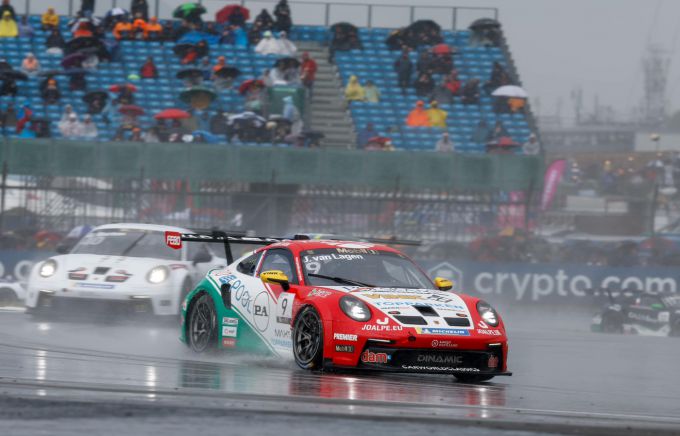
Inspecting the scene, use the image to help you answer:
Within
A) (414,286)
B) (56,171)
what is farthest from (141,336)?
(56,171)

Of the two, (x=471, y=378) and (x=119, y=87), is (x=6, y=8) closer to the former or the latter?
(x=119, y=87)

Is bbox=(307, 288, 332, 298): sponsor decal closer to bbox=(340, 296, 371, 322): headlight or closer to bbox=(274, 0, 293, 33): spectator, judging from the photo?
bbox=(340, 296, 371, 322): headlight

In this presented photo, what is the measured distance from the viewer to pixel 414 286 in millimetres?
10227

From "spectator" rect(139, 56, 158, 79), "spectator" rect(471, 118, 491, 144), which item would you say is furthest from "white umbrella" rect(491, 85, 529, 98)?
"spectator" rect(139, 56, 158, 79)

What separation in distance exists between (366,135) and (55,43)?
26.5 feet

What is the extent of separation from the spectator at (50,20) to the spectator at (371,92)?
7.71 metres

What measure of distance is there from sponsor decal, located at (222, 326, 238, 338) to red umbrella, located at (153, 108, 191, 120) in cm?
1618

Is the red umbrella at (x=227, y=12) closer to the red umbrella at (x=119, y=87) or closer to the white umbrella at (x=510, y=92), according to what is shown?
the red umbrella at (x=119, y=87)

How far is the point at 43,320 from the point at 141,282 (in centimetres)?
148

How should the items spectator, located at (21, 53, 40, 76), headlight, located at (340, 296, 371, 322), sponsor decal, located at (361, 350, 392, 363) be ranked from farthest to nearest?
spectator, located at (21, 53, 40, 76), headlight, located at (340, 296, 371, 322), sponsor decal, located at (361, 350, 392, 363)

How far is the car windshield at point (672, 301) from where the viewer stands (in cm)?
2114

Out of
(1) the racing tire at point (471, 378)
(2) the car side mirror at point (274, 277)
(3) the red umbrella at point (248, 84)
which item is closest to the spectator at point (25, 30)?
(3) the red umbrella at point (248, 84)

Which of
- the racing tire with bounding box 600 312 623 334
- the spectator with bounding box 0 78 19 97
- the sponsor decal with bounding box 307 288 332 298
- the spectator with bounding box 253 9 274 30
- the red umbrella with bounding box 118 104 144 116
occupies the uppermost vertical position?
the spectator with bounding box 253 9 274 30

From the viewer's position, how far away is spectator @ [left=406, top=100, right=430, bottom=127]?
2788 cm
